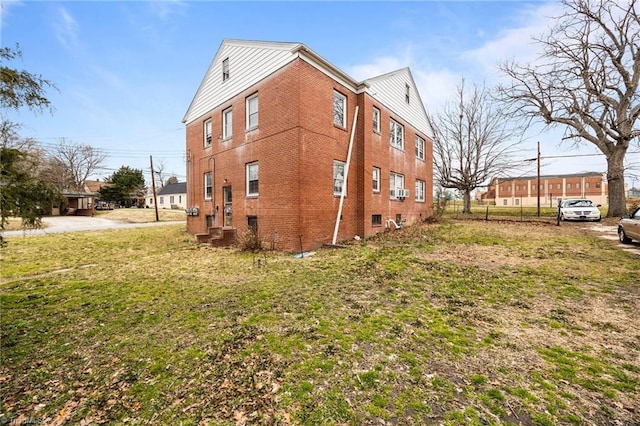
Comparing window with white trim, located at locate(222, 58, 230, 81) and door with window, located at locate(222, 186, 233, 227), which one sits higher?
window with white trim, located at locate(222, 58, 230, 81)

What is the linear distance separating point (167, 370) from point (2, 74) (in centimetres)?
434

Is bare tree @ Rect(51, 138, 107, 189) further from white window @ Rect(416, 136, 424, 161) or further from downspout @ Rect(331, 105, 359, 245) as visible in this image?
white window @ Rect(416, 136, 424, 161)

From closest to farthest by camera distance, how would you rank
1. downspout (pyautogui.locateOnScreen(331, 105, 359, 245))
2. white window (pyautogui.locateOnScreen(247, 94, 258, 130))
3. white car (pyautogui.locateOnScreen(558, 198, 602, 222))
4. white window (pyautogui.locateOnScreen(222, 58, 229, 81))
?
1. downspout (pyautogui.locateOnScreen(331, 105, 359, 245))
2. white window (pyautogui.locateOnScreen(247, 94, 258, 130))
3. white window (pyautogui.locateOnScreen(222, 58, 229, 81))
4. white car (pyautogui.locateOnScreen(558, 198, 602, 222))

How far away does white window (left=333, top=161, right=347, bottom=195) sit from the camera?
11312 mm

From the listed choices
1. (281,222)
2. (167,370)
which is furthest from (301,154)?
(167,370)

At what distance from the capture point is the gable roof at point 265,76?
33.7 feet

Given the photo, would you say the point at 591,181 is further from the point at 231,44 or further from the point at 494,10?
the point at 231,44

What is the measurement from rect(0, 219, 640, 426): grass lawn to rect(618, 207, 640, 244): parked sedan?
283 cm

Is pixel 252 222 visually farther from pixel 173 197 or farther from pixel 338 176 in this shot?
pixel 173 197

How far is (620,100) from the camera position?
17.5 meters

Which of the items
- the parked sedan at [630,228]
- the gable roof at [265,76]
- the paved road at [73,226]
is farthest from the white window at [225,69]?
the parked sedan at [630,228]

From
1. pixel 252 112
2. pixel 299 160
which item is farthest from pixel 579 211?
pixel 252 112

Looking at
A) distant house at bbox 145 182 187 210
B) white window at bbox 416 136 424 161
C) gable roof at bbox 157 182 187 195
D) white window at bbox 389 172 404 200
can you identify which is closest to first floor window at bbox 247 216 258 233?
white window at bbox 389 172 404 200

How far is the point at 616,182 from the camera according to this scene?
18438 mm
